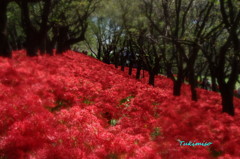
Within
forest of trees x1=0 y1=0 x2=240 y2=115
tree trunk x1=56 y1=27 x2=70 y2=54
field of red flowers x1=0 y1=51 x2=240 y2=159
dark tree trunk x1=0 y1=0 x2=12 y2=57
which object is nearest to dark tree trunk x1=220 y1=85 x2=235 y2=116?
forest of trees x1=0 y1=0 x2=240 y2=115

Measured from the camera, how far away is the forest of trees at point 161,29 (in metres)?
8.88

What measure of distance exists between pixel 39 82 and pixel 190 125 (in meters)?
5.29

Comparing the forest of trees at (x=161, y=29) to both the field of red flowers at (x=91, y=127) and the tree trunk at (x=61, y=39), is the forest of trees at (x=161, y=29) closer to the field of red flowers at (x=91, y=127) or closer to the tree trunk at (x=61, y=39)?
the tree trunk at (x=61, y=39)

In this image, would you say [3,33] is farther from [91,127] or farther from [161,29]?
[161,29]

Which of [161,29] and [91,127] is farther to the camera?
[161,29]

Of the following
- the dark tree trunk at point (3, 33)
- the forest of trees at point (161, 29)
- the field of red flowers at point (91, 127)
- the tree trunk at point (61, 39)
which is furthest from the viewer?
the tree trunk at point (61, 39)

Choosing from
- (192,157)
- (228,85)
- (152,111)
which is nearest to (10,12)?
(152,111)

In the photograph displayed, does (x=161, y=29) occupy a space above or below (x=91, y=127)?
above

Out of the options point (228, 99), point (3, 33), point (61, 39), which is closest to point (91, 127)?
point (228, 99)

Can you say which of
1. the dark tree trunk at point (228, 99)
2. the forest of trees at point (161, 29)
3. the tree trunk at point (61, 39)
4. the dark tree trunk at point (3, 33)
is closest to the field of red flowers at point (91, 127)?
the dark tree trunk at point (228, 99)

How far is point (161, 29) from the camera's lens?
61.6 feet

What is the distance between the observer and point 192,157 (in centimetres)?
429

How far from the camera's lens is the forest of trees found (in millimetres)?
8875

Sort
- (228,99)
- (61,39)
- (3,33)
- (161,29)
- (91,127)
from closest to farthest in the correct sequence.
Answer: (91,127)
(228,99)
(3,33)
(161,29)
(61,39)
